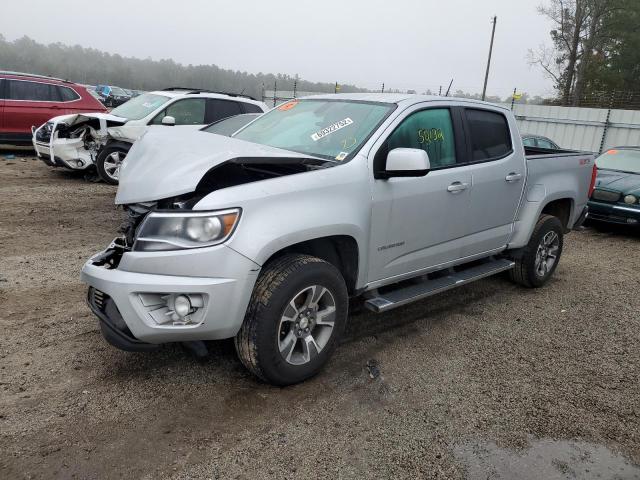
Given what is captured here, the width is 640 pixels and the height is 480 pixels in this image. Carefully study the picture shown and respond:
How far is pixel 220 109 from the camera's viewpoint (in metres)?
9.34

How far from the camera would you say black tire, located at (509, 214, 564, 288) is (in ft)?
16.6

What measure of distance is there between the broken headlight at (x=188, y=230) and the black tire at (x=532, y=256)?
134 inches

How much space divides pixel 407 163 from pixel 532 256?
258 centimetres

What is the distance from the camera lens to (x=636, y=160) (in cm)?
905

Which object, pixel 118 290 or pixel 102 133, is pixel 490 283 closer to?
pixel 118 290

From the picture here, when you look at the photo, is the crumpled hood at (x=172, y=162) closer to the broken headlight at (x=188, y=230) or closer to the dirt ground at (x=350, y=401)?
the broken headlight at (x=188, y=230)

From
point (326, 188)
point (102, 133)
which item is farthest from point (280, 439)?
point (102, 133)

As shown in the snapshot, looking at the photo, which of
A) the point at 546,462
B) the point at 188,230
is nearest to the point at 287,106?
the point at 188,230

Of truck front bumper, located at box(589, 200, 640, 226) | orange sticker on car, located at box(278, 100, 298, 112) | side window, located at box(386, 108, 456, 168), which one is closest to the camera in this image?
side window, located at box(386, 108, 456, 168)

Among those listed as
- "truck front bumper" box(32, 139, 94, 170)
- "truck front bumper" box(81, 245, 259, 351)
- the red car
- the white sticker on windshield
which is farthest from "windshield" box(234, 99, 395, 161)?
the red car

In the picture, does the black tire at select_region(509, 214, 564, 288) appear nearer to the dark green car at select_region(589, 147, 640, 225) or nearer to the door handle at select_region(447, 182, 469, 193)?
the door handle at select_region(447, 182, 469, 193)

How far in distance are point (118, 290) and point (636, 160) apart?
948 cm

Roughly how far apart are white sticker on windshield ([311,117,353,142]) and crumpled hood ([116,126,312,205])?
260 millimetres

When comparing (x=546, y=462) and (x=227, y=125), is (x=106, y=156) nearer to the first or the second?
(x=227, y=125)
